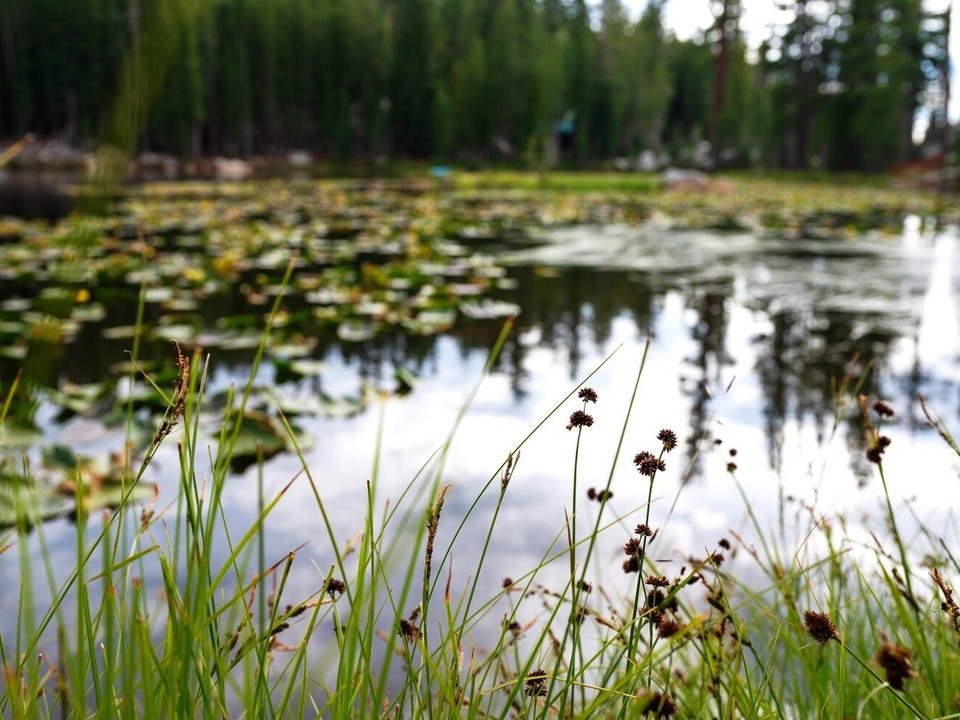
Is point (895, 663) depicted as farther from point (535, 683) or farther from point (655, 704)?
point (535, 683)

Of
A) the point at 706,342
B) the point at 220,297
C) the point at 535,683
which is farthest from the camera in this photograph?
the point at 220,297

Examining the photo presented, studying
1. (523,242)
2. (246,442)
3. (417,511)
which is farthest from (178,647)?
(523,242)

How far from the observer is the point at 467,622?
41.4 inches

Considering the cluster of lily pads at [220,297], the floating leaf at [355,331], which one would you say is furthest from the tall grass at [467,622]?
the floating leaf at [355,331]

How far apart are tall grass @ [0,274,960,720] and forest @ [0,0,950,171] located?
24.5 metres

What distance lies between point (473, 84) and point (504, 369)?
32.4 m

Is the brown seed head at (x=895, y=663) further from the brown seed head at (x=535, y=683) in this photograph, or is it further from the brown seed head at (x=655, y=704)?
the brown seed head at (x=535, y=683)

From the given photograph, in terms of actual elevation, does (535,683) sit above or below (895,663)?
below

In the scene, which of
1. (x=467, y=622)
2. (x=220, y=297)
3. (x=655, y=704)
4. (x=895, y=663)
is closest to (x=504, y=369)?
(x=467, y=622)

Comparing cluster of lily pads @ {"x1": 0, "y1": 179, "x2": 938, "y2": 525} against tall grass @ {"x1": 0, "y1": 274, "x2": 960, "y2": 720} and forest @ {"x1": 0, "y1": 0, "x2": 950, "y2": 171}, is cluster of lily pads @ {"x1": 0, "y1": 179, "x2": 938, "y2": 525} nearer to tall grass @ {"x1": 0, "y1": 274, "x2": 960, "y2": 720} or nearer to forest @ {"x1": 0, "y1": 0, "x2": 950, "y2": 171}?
tall grass @ {"x1": 0, "y1": 274, "x2": 960, "y2": 720}

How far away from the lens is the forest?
2672 centimetres

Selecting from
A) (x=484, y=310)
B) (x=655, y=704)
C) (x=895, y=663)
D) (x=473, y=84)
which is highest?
(x=473, y=84)

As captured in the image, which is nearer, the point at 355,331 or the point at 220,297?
the point at 355,331

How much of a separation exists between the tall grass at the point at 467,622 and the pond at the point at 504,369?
0.08 meters
